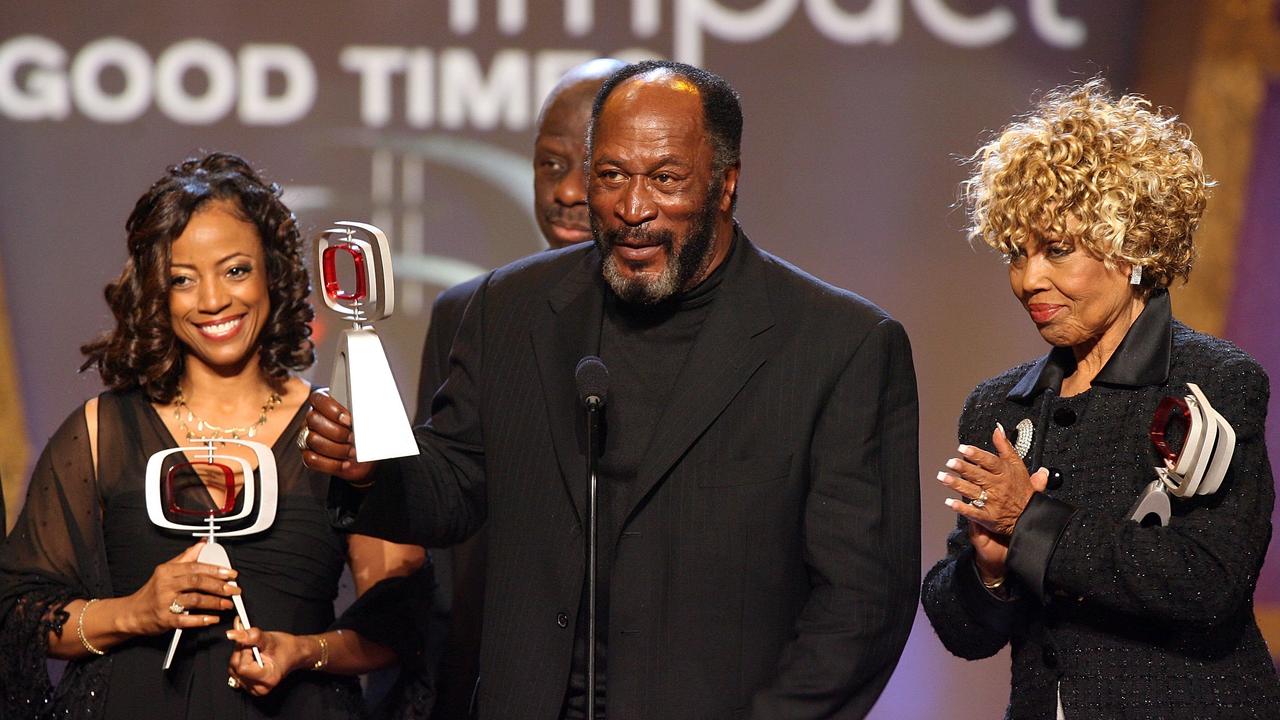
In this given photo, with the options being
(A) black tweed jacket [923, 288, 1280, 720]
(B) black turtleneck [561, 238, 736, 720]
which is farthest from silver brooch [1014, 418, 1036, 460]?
(B) black turtleneck [561, 238, 736, 720]

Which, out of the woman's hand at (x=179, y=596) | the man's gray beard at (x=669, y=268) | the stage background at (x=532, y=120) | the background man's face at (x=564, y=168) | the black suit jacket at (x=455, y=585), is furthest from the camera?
the stage background at (x=532, y=120)

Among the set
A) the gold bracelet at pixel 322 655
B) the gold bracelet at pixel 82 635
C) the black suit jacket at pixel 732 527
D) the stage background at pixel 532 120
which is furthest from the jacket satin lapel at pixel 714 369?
the stage background at pixel 532 120

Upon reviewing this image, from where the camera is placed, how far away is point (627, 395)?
8.66ft

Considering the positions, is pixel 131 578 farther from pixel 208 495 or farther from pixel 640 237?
pixel 640 237

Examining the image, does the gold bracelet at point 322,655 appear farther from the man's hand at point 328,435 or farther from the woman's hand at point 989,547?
the woman's hand at point 989,547

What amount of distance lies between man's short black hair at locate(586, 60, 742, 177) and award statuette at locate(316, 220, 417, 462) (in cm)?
50

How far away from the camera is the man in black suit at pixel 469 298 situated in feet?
11.5

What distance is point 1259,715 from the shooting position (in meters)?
2.45

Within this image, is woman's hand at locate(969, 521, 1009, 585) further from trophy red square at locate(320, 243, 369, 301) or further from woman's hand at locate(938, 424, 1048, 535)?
trophy red square at locate(320, 243, 369, 301)

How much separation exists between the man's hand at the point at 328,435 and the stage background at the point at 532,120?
Answer: 273cm

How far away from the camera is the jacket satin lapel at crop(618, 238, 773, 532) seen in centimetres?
250

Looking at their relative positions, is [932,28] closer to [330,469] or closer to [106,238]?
[106,238]

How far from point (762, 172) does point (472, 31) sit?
1.17 m

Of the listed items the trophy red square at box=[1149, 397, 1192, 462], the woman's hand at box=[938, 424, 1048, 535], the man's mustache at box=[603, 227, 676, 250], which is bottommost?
the woman's hand at box=[938, 424, 1048, 535]
